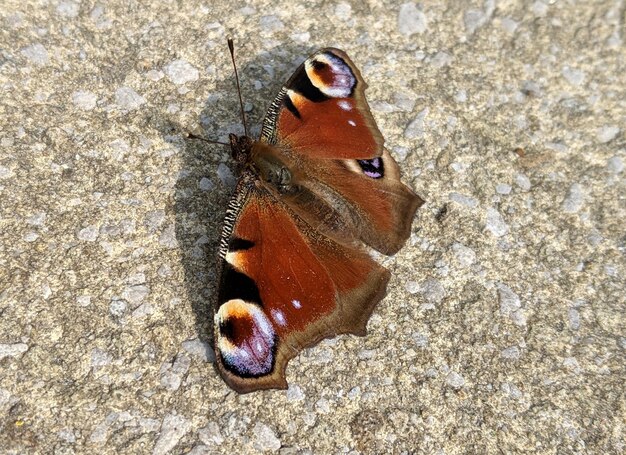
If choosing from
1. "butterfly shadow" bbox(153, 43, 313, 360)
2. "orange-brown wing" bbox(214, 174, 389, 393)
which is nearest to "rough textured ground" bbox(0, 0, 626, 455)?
"butterfly shadow" bbox(153, 43, 313, 360)

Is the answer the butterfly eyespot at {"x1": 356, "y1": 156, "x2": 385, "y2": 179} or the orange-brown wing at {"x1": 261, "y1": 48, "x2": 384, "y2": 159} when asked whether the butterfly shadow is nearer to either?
the orange-brown wing at {"x1": 261, "y1": 48, "x2": 384, "y2": 159}

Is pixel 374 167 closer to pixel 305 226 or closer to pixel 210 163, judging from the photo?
pixel 305 226

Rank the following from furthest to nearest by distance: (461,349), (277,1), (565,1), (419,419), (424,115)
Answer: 1. (565,1)
2. (277,1)
3. (424,115)
4. (461,349)
5. (419,419)

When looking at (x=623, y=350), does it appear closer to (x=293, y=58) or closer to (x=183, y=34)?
(x=293, y=58)

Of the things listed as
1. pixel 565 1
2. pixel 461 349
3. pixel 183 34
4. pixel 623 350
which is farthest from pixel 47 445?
pixel 565 1

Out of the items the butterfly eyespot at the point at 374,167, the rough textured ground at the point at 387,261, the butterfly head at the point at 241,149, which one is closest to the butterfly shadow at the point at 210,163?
the rough textured ground at the point at 387,261

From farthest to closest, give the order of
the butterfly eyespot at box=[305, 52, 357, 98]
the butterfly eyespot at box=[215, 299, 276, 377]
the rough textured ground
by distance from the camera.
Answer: the butterfly eyespot at box=[305, 52, 357, 98]
the rough textured ground
the butterfly eyespot at box=[215, 299, 276, 377]
